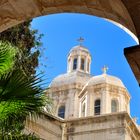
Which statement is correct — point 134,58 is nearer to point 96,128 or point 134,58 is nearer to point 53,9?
point 53,9

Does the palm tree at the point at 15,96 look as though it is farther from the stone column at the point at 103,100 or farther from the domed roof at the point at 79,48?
the domed roof at the point at 79,48

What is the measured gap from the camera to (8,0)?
448 centimetres

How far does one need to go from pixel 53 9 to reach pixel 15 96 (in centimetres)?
105

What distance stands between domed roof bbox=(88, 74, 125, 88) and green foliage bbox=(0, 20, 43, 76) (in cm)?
2842

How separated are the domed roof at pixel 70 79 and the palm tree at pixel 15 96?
3875cm

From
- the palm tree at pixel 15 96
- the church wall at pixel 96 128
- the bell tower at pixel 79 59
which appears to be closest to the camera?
the palm tree at pixel 15 96

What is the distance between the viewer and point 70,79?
44031 mm

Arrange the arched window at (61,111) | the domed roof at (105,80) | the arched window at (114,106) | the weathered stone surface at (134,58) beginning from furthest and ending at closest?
the arched window at (61,111)
the arched window at (114,106)
the domed roof at (105,80)
the weathered stone surface at (134,58)

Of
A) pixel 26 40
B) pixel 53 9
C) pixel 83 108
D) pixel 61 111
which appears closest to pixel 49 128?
pixel 83 108

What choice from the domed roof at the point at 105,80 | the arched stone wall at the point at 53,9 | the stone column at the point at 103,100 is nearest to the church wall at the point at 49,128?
the stone column at the point at 103,100

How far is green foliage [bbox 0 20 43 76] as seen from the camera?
1025 cm

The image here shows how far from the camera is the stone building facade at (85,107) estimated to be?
30.2m

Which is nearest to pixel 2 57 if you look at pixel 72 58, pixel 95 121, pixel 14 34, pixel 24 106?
pixel 24 106

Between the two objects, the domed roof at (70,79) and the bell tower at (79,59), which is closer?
the domed roof at (70,79)
